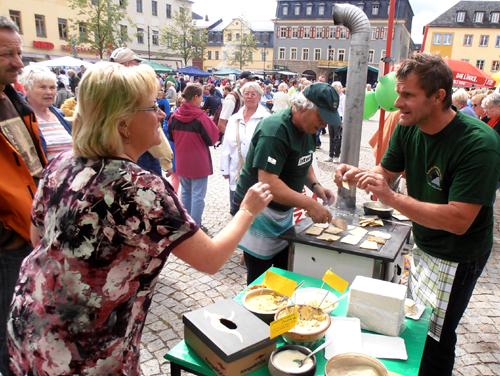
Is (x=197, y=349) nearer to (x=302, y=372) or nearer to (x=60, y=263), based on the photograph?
(x=302, y=372)

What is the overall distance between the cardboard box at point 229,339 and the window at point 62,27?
3867cm

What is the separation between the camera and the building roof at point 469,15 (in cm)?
4822

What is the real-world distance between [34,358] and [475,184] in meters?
2.05

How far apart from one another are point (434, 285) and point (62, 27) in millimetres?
39418

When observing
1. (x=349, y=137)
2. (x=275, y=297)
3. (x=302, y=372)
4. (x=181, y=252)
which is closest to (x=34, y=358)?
(x=181, y=252)

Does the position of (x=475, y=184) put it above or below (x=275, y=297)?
above

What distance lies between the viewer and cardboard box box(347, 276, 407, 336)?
1767 mm

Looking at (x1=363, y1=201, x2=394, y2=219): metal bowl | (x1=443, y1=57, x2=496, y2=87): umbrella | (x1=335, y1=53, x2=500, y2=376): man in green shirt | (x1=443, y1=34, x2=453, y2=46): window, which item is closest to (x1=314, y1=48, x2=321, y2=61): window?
(x1=443, y1=34, x2=453, y2=46): window

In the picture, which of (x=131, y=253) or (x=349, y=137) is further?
(x=349, y=137)

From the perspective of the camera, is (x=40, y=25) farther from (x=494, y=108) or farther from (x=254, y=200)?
(x=254, y=200)

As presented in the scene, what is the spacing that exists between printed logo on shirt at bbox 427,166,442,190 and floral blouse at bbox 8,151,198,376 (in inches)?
57.6

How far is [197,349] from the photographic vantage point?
165 cm

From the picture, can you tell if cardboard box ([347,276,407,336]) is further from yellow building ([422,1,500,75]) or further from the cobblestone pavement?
yellow building ([422,1,500,75])

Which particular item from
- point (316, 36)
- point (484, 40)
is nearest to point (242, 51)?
point (316, 36)
